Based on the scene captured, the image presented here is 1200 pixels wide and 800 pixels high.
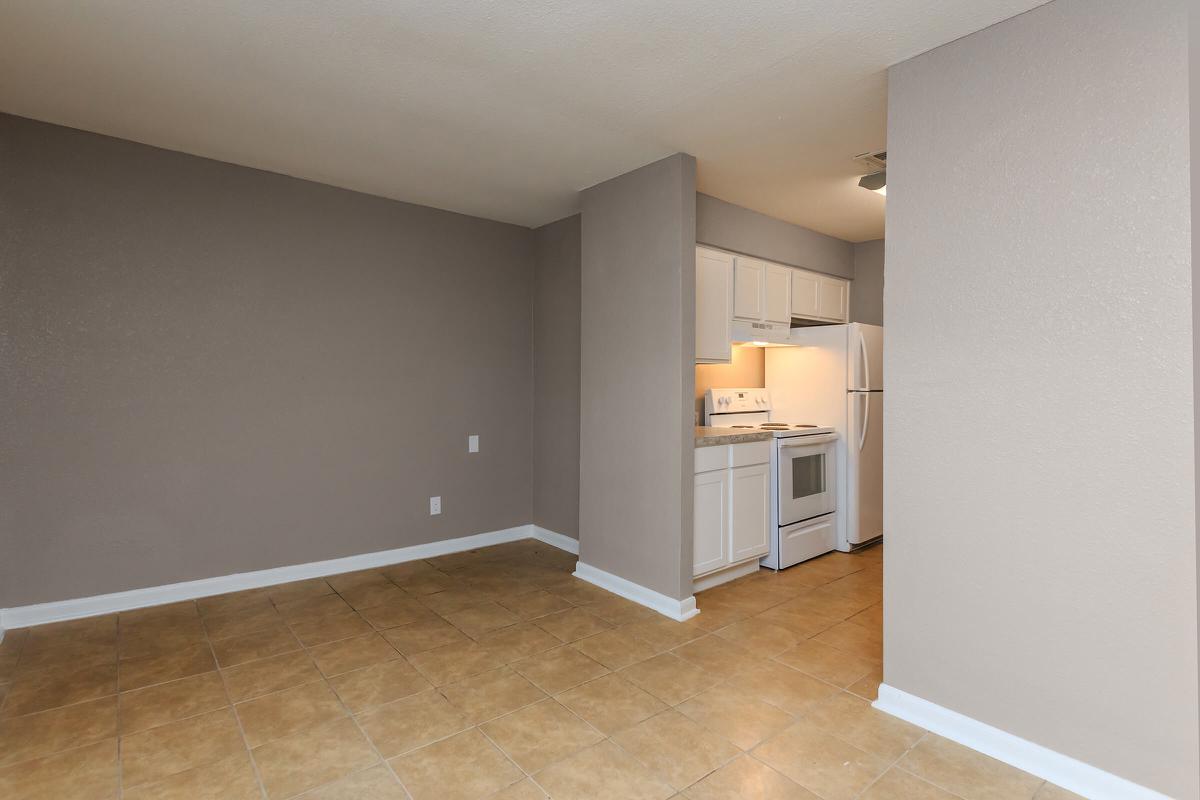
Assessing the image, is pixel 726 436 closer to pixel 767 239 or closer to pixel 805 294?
pixel 767 239

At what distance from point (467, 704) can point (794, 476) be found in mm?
2670

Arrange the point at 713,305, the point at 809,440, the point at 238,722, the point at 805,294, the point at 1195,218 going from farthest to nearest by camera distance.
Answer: the point at 805,294, the point at 809,440, the point at 713,305, the point at 238,722, the point at 1195,218

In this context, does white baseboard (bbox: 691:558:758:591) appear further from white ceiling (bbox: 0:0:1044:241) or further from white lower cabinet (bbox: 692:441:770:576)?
white ceiling (bbox: 0:0:1044:241)

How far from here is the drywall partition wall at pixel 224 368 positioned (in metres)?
3.02

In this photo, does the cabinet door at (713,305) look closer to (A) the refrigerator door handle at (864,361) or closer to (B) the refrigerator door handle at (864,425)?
(A) the refrigerator door handle at (864,361)

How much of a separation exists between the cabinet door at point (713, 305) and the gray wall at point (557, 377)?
3.27 ft

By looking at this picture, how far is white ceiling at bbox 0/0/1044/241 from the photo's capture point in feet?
6.83

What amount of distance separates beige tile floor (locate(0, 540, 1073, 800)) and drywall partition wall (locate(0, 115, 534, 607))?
462 mm

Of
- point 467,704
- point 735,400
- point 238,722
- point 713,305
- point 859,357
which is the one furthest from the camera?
point 735,400

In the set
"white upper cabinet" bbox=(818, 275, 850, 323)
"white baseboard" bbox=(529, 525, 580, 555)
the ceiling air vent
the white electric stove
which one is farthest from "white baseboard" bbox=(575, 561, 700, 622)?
"white upper cabinet" bbox=(818, 275, 850, 323)

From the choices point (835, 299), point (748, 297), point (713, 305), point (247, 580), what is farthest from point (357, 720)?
point (835, 299)

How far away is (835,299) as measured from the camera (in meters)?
5.19

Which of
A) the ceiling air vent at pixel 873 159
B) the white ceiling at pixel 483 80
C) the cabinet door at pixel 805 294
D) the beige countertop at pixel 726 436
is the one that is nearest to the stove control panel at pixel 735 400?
→ the beige countertop at pixel 726 436

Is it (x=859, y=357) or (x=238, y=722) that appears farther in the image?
(x=859, y=357)
